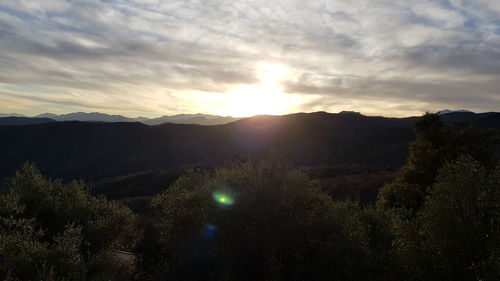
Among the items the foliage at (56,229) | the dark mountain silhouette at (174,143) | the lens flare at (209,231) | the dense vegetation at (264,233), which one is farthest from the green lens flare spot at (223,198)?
the dark mountain silhouette at (174,143)

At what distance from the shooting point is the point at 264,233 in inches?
507

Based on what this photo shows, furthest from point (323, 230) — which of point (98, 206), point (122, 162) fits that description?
point (122, 162)

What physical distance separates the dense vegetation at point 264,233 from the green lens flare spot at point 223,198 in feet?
0.18

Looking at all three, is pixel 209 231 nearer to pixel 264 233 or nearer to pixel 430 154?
pixel 264 233

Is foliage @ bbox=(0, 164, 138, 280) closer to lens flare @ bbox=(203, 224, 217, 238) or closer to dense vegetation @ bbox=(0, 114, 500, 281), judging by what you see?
dense vegetation @ bbox=(0, 114, 500, 281)

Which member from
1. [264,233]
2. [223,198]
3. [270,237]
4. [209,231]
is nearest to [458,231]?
[270,237]

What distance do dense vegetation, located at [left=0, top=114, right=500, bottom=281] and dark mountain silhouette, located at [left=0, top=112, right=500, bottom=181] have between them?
7165cm

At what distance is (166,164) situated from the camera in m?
116

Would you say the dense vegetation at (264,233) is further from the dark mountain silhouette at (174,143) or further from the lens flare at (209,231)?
the dark mountain silhouette at (174,143)

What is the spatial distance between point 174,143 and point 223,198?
398 ft

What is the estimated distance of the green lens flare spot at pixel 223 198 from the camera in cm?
1380

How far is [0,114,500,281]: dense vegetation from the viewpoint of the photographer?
33.7ft

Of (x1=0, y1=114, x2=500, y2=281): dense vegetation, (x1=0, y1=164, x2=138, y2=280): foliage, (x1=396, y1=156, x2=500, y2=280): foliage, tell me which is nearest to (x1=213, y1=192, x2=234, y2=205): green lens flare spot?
(x1=0, y1=114, x2=500, y2=281): dense vegetation

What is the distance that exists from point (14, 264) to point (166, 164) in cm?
10673
